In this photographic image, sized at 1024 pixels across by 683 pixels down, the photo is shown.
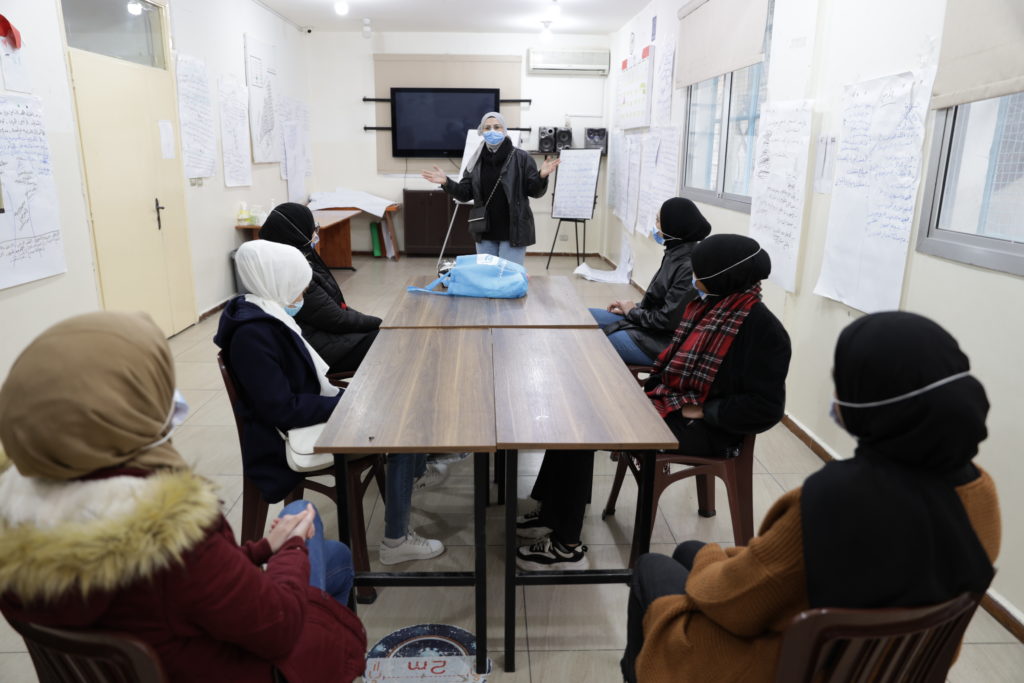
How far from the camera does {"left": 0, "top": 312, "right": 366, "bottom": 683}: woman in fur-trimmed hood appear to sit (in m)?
0.88

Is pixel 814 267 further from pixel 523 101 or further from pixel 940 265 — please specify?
pixel 523 101

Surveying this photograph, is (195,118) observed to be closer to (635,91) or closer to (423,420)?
(635,91)

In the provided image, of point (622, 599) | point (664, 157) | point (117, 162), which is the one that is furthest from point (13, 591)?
point (664, 157)

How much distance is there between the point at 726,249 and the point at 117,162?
3.74 meters

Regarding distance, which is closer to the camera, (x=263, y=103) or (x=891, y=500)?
(x=891, y=500)

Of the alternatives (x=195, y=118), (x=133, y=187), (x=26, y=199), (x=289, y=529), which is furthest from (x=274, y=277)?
(x=195, y=118)

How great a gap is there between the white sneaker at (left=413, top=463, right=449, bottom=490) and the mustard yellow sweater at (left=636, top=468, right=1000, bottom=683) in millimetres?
1596

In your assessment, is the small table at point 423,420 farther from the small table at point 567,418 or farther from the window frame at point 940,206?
the window frame at point 940,206

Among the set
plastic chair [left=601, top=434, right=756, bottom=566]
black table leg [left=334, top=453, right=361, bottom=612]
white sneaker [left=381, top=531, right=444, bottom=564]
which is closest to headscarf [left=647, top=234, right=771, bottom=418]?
plastic chair [left=601, top=434, right=756, bottom=566]

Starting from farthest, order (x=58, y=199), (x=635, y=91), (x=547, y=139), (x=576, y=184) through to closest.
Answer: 1. (x=547, y=139)
2. (x=576, y=184)
3. (x=635, y=91)
4. (x=58, y=199)

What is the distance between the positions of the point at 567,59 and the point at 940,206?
6.38m

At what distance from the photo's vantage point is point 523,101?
8.15 meters

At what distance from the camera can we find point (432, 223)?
820cm

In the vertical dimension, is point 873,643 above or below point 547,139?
below
